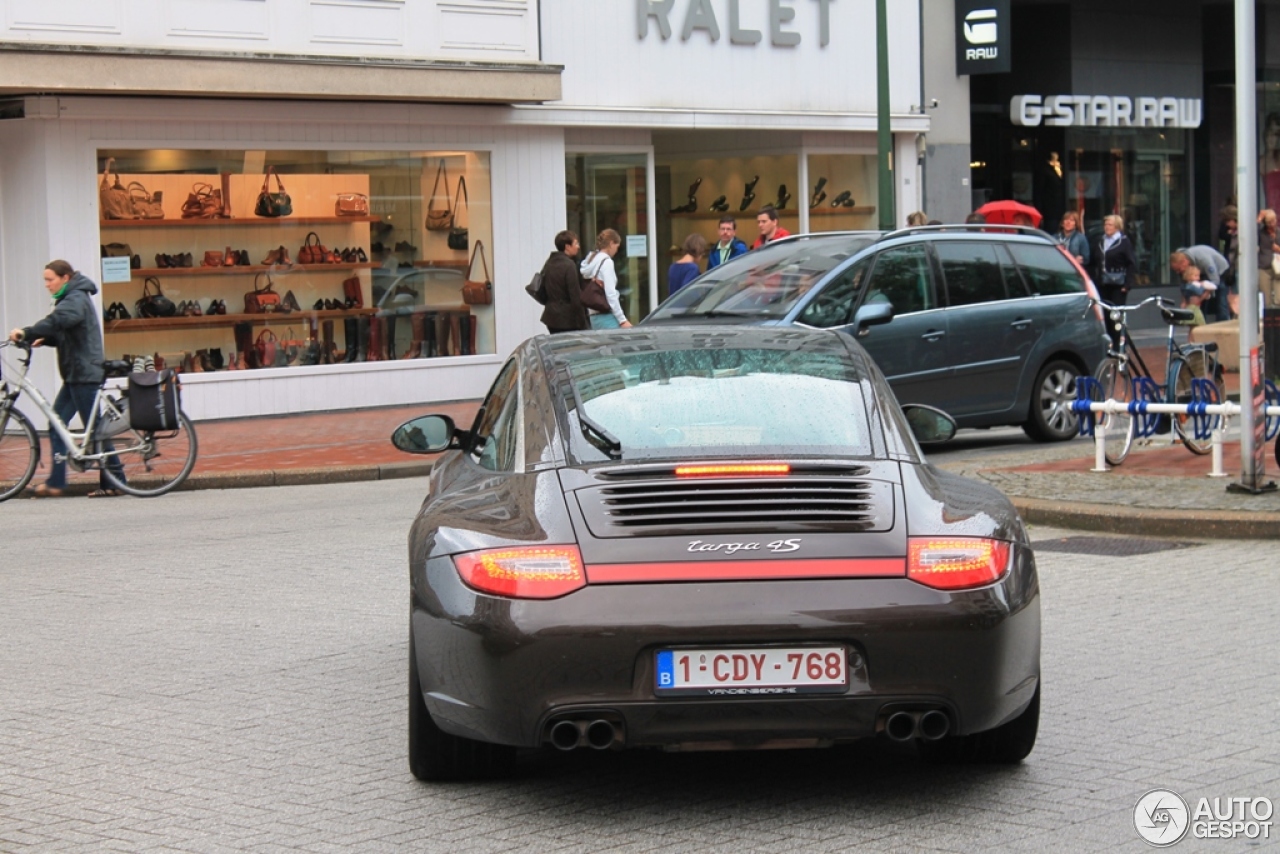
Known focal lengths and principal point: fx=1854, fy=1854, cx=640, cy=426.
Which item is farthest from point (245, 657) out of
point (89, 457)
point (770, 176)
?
point (770, 176)

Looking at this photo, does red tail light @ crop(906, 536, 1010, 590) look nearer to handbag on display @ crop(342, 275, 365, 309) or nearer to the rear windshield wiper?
the rear windshield wiper

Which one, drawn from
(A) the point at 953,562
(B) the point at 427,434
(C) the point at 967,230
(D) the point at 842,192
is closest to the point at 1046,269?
(C) the point at 967,230

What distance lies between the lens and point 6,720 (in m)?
6.84

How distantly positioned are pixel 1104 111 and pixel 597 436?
26.3 m

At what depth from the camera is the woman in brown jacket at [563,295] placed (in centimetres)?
1825

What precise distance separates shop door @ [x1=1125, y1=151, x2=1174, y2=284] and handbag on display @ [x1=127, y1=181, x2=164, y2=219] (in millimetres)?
18392

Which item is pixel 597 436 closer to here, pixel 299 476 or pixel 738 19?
pixel 299 476

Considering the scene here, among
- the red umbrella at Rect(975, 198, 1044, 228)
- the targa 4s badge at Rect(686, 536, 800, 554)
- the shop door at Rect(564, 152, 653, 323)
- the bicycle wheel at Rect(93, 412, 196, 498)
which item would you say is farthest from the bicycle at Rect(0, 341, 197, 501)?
the red umbrella at Rect(975, 198, 1044, 228)

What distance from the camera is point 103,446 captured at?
48.2ft

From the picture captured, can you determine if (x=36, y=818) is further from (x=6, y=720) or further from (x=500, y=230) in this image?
(x=500, y=230)

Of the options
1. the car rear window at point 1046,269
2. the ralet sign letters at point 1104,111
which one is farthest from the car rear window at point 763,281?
the ralet sign letters at point 1104,111

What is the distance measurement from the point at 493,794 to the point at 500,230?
17.2m

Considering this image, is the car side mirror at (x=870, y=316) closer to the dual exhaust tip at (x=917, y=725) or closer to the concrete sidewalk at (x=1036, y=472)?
the concrete sidewalk at (x=1036, y=472)

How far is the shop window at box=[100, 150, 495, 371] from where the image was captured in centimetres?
1975
